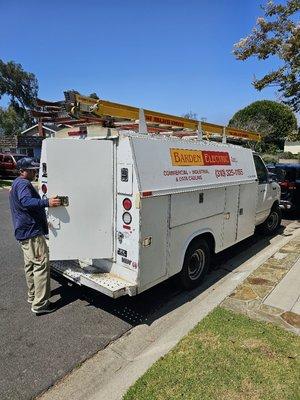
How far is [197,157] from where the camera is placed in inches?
207

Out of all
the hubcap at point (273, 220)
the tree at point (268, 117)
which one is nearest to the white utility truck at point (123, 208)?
the hubcap at point (273, 220)

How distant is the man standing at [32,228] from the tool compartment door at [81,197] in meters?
0.37

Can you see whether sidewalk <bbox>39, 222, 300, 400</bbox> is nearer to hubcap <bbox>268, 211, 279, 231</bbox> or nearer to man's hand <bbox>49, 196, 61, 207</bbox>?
hubcap <bbox>268, 211, 279, 231</bbox>

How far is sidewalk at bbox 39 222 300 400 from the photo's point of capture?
3436mm

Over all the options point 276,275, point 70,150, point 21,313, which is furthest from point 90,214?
point 276,275

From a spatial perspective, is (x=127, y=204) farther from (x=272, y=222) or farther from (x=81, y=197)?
(x=272, y=222)

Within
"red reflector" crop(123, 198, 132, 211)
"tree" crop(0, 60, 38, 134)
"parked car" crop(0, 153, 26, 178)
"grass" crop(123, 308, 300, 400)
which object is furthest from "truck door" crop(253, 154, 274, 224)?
"tree" crop(0, 60, 38, 134)

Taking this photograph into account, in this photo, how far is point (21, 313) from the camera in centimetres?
477

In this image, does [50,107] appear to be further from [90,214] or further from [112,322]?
[112,322]

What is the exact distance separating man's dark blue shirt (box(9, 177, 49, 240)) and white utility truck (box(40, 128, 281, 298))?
380 millimetres

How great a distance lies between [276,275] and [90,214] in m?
3.51

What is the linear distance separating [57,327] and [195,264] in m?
2.30

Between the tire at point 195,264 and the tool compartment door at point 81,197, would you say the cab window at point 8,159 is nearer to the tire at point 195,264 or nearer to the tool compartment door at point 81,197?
the tire at point 195,264

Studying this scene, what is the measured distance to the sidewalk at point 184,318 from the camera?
135 inches
